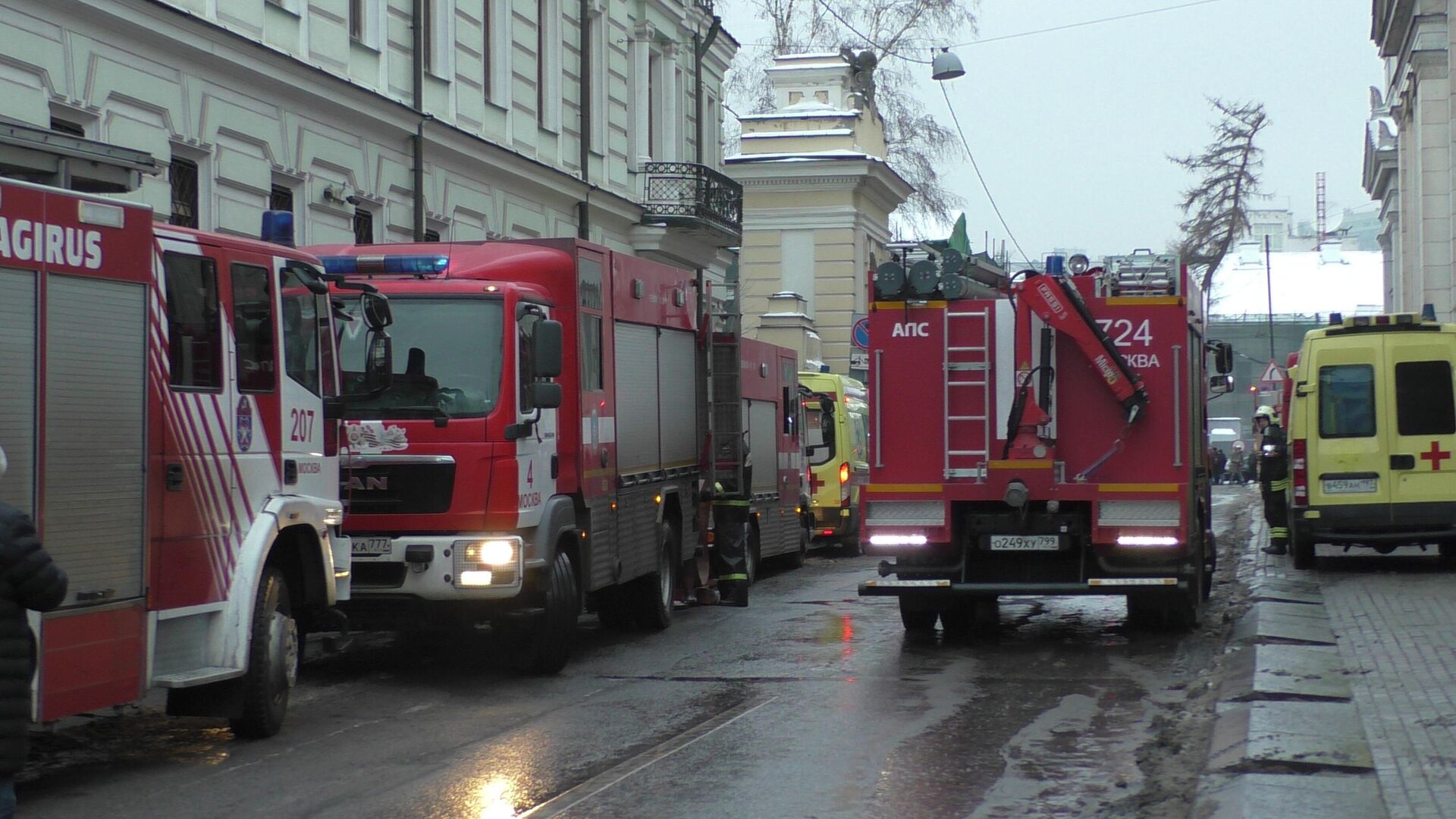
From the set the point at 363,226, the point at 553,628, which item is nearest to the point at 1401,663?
the point at 553,628

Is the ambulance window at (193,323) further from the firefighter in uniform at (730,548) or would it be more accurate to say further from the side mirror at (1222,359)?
the side mirror at (1222,359)

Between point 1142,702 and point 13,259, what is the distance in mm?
6530

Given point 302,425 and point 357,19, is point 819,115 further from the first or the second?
point 302,425

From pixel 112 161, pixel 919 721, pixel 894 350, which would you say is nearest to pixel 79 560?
pixel 112 161

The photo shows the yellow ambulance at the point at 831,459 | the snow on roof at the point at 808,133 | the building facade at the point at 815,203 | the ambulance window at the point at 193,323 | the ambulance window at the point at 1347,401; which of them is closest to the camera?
the ambulance window at the point at 193,323

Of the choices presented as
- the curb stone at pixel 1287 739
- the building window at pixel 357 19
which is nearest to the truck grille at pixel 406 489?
the curb stone at pixel 1287 739

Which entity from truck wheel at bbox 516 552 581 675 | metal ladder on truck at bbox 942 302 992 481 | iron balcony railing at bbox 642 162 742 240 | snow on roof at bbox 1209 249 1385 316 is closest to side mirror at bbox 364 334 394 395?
truck wheel at bbox 516 552 581 675

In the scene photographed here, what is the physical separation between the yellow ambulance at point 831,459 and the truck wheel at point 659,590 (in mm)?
8497

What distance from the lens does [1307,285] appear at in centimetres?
9981

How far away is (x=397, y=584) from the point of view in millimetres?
11086

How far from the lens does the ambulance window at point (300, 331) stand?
9.33 m

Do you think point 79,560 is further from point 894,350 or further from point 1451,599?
point 1451,599

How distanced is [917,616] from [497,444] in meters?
4.07

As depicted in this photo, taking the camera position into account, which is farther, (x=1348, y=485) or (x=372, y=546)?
(x=1348, y=485)
